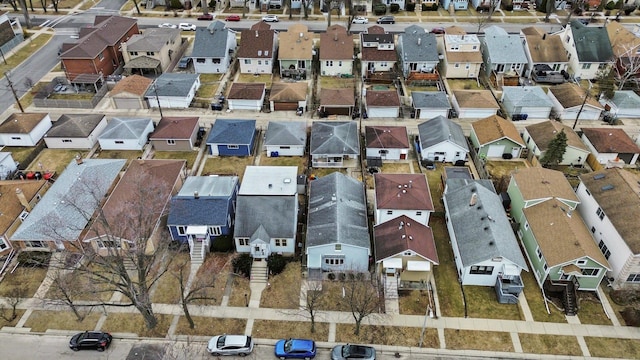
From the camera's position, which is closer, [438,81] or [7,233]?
[7,233]

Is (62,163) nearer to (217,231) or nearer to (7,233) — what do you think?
(7,233)

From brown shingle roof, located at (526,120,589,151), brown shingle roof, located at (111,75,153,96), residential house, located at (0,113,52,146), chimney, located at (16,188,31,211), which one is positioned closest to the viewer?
chimney, located at (16,188,31,211)

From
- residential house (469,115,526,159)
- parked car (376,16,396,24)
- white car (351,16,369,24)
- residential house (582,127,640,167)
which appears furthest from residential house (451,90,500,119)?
white car (351,16,369,24)

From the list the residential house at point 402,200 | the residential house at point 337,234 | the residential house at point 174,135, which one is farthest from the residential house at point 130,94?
the residential house at point 402,200

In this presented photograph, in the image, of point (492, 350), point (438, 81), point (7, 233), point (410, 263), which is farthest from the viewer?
point (438, 81)

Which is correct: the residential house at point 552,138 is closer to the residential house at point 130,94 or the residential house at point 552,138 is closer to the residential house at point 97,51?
the residential house at point 130,94

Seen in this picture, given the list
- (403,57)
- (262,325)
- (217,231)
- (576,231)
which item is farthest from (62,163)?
(576,231)

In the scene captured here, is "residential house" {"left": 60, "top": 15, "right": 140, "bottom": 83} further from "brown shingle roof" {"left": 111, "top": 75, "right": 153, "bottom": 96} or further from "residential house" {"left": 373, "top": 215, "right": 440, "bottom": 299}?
"residential house" {"left": 373, "top": 215, "right": 440, "bottom": 299}
